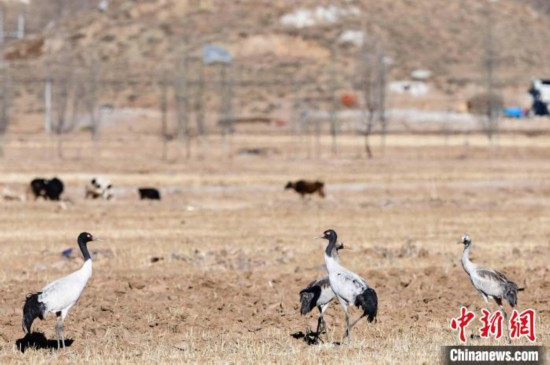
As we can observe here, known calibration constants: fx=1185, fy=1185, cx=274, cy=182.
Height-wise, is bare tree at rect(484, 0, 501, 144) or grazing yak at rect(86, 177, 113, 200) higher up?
bare tree at rect(484, 0, 501, 144)

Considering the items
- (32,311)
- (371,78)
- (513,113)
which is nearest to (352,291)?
(32,311)

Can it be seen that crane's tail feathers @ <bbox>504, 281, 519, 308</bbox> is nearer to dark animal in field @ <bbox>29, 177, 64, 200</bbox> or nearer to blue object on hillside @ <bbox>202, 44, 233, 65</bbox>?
dark animal in field @ <bbox>29, 177, 64, 200</bbox>

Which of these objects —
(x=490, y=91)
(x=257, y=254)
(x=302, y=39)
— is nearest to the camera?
(x=257, y=254)

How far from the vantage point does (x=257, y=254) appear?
91.9ft

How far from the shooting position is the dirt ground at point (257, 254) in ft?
56.3

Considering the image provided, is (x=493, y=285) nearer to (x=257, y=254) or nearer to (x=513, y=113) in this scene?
(x=257, y=254)

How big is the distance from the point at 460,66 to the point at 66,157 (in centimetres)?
8133

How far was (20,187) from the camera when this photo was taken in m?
50.5

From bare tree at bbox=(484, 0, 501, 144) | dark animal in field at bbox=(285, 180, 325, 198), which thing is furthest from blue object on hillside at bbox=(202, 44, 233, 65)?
dark animal in field at bbox=(285, 180, 325, 198)

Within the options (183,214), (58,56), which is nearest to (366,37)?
(58,56)

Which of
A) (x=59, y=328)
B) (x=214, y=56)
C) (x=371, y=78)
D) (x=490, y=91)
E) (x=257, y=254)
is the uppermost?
(x=214, y=56)

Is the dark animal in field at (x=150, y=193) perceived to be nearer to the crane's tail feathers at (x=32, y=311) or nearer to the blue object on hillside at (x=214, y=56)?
the crane's tail feathers at (x=32, y=311)

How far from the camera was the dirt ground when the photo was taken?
1717 centimetres

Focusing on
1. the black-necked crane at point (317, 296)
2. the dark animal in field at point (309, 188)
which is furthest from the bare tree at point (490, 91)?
the black-necked crane at point (317, 296)
